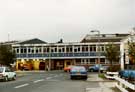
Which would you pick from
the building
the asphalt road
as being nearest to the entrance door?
the building

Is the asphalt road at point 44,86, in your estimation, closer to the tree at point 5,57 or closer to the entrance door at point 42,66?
the tree at point 5,57

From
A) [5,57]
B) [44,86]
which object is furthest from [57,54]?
[44,86]

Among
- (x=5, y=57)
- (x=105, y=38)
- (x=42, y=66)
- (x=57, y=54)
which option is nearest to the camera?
(x=5, y=57)

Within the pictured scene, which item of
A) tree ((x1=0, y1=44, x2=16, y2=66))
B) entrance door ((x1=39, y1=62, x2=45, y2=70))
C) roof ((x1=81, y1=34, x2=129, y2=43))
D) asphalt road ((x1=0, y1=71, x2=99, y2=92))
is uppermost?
roof ((x1=81, y1=34, x2=129, y2=43))

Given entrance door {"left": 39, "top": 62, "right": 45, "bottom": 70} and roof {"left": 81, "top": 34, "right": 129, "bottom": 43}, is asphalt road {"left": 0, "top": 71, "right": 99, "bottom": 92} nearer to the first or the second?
entrance door {"left": 39, "top": 62, "right": 45, "bottom": 70}

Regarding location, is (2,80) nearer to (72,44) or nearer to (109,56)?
(109,56)

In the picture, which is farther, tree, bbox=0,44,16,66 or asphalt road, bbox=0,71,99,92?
tree, bbox=0,44,16,66

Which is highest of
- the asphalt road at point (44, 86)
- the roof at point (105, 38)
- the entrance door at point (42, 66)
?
the roof at point (105, 38)

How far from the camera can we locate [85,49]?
356 feet

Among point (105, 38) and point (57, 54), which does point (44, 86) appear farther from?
point (105, 38)

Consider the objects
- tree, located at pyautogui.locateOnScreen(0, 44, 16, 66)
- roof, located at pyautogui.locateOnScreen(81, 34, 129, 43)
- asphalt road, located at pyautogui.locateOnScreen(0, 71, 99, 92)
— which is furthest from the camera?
roof, located at pyautogui.locateOnScreen(81, 34, 129, 43)

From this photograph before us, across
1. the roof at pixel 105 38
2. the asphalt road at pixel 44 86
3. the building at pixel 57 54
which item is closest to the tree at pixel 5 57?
the building at pixel 57 54

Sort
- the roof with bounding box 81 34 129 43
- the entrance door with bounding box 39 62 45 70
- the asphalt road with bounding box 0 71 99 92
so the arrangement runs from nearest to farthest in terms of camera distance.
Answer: the asphalt road with bounding box 0 71 99 92 < the entrance door with bounding box 39 62 45 70 < the roof with bounding box 81 34 129 43

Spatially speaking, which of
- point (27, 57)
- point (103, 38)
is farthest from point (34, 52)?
point (103, 38)
